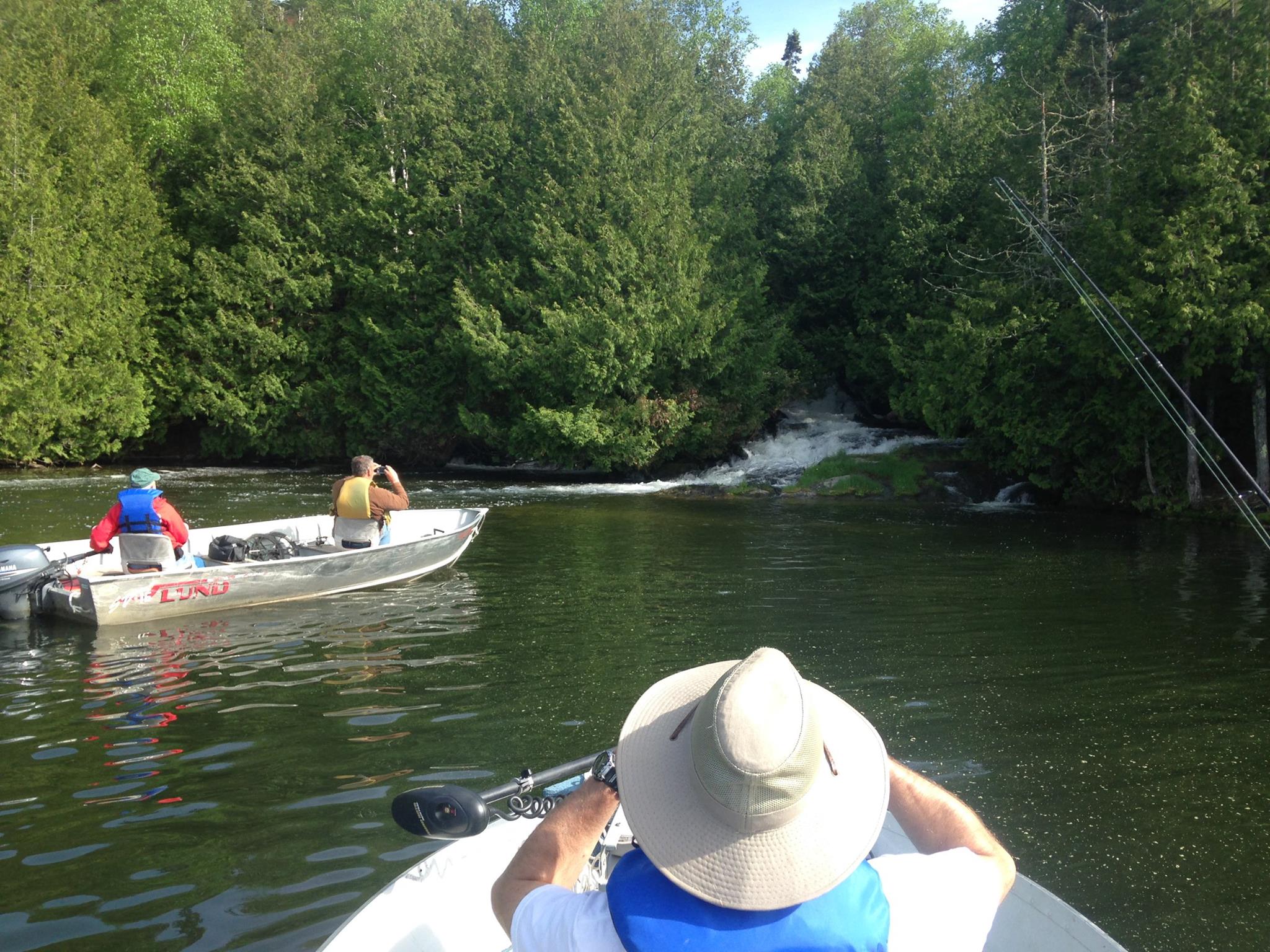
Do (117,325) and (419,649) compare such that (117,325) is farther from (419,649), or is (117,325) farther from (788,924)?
(788,924)

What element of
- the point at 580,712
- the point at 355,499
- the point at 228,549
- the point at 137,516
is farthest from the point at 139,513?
the point at 580,712

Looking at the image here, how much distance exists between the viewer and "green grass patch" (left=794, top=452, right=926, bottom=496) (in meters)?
22.6

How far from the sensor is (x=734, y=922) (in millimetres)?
1883

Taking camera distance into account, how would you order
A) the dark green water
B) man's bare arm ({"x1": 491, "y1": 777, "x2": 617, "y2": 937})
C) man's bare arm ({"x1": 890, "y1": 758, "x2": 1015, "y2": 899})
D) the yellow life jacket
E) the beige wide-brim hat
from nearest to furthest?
the beige wide-brim hat → man's bare arm ({"x1": 491, "y1": 777, "x2": 617, "y2": 937}) → man's bare arm ({"x1": 890, "y1": 758, "x2": 1015, "y2": 899}) → the dark green water → the yellow life jacket

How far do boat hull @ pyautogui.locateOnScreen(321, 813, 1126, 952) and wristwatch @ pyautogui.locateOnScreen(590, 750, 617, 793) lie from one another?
3.52 feet

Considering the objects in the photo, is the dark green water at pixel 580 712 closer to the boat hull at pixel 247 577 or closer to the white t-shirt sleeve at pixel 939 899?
the boat hull at pixel 247 577

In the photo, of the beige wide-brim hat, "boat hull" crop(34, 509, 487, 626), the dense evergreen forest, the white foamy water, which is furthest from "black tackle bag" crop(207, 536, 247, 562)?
the dense evergreen forest

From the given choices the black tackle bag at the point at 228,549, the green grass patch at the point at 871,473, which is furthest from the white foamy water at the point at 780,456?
the black tackle bag at the point at 228,549

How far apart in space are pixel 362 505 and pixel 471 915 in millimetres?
9032

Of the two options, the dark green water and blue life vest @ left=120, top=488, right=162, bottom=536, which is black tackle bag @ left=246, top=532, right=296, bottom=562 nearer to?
the dark green water

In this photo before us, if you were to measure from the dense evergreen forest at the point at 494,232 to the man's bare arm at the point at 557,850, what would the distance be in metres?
19.6

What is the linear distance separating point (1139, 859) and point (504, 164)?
91.6 ft

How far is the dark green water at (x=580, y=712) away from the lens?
4941mm

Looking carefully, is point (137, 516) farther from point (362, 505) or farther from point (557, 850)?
point (557, 850)
